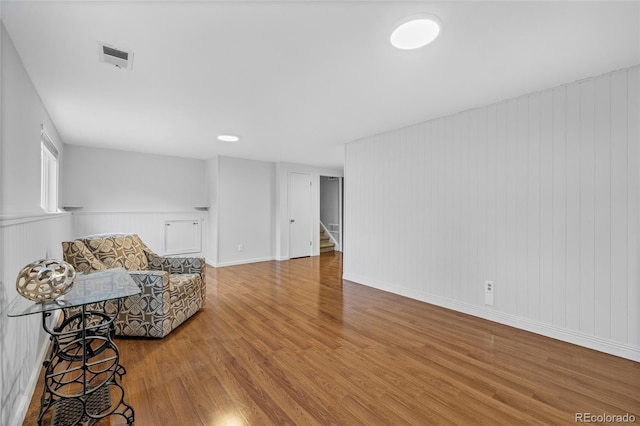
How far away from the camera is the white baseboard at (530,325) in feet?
7.24

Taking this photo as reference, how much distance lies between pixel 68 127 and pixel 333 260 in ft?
16.9

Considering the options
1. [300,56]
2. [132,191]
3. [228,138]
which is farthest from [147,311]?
[132,191]

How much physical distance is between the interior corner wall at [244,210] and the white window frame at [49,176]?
237 centimetres

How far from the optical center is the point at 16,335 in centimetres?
155

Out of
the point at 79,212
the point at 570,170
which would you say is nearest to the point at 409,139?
the point at 570,170

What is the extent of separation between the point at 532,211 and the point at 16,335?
3.97 metres

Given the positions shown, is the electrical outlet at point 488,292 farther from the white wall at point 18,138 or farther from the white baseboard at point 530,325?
the white wall at point 18,138

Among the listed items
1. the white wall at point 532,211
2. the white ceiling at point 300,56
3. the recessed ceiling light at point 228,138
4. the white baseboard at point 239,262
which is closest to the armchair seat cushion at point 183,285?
the white ceiling at point 300,56

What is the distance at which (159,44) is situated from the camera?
184 cm

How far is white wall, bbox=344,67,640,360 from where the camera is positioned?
2213 millimetres

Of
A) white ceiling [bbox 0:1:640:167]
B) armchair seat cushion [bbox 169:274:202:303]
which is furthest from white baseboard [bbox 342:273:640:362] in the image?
armchair seat cushion [bbox 169:274:202:303]

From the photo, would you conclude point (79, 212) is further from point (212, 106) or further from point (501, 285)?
point (501, 285)

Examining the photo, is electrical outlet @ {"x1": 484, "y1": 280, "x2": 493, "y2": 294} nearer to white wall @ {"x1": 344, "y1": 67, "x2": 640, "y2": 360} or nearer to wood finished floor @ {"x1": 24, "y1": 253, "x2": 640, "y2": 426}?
white wall @ {"x1": 344, "y1": 67, "x2": 640, "y2": 360}

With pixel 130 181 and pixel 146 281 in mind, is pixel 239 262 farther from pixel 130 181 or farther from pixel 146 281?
pixel 146 281
